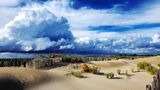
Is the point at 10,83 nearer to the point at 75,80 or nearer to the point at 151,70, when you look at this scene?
the point at 75,80

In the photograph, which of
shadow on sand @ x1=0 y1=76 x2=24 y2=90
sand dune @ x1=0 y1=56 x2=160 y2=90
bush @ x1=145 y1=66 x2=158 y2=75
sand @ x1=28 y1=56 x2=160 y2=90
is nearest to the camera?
shadow on sand @ x1=0 y1=76 x2=24 y2=90

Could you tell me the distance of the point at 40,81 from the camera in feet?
68.0

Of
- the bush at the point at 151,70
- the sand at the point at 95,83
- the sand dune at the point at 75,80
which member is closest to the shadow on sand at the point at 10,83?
the sand dune at the point at 75,80

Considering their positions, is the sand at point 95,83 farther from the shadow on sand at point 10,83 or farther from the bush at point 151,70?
the bush at point 151,70

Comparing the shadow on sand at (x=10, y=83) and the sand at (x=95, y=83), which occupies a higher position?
the shadow on sand at (x=10, y=83)

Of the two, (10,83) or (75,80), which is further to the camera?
(75,80)

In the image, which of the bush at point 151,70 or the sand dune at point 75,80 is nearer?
the sand dune at point 75,80

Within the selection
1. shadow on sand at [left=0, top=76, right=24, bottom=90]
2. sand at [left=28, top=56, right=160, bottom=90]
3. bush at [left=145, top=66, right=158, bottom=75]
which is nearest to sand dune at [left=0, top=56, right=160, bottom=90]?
sand at [left=28, top=56, right=160, bottom=90]

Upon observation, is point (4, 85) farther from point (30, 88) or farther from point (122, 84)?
point (122, 84)

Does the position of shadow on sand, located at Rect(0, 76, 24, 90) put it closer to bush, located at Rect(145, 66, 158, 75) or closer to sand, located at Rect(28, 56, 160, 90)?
sand, located at Rect(28, 56, 160, 90)

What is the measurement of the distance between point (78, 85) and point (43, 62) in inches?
537

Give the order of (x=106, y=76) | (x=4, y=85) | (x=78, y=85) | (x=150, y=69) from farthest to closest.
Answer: (x=150, y=69)
(x=106, y=76)
(x=78, y=85)
(x=4, y=85)

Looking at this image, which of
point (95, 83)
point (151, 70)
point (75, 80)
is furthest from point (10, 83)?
point (151, 70)

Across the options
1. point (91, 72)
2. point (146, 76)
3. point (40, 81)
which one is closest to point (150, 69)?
point (146, 76)
